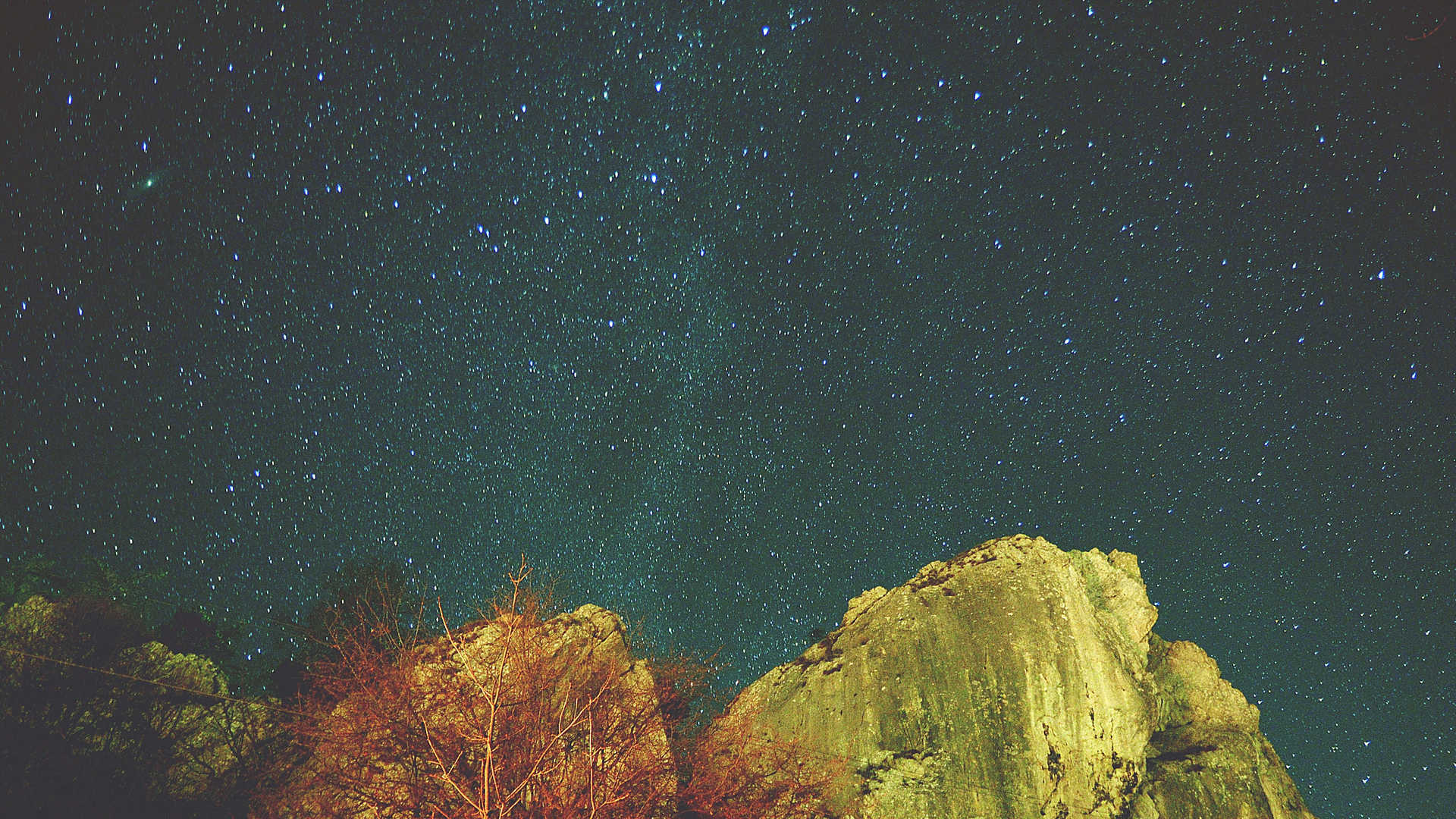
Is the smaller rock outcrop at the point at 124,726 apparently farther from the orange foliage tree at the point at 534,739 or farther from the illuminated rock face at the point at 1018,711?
the illuminated rock face at the point at 1018,711

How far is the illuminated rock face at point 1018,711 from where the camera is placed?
44.6 feet

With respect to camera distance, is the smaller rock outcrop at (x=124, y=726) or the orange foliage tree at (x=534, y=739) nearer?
the orange foliage tree at (x=534, y=739)

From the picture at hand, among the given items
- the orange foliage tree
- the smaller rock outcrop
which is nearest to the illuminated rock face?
the orange foliage tree

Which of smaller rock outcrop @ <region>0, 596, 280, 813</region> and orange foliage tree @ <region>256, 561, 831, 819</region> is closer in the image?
orange foliage tree @ <region>256, 561, 831, 819</region>

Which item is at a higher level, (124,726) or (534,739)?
(124,726)

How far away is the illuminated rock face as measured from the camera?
13586 mm

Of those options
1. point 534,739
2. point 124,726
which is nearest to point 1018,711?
point 534,739

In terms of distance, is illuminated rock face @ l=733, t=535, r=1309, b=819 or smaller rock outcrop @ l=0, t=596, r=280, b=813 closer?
illuminated rock face @ l=733, t=535, r=1309, b=819

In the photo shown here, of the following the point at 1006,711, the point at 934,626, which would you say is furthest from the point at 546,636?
the point at 1006,711

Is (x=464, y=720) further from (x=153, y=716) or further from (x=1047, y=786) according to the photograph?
(x=1047, y=786)

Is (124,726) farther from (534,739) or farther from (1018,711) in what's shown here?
(1018,711)

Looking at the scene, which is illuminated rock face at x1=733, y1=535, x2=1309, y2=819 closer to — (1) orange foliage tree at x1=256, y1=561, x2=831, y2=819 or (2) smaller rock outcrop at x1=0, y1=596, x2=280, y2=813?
(1) orange foliage tree at x1=256, y1=561, x2=831, y2=819

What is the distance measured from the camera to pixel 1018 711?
46.0 feet

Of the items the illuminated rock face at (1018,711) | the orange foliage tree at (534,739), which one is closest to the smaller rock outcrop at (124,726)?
the orange foliage tree at (534,739)
